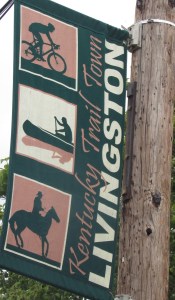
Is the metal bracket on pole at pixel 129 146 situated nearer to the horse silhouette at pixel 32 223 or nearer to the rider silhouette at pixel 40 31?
the horse silhouette at pixel 32 223

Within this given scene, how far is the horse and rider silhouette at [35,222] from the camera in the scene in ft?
18.8

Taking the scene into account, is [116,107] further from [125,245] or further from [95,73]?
[125,245]

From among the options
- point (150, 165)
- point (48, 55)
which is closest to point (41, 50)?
point (48, 55)

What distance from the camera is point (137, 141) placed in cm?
634

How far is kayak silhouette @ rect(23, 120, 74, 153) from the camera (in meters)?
5.98

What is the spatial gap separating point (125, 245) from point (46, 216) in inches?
26.3

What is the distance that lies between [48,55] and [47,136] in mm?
675

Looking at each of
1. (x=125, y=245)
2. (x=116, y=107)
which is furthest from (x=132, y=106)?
(x=125, y=245)

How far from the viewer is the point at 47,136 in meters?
6.05

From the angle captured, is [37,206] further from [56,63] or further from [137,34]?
[137,34]

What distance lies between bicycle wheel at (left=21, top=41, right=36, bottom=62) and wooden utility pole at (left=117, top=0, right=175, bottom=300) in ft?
2.96

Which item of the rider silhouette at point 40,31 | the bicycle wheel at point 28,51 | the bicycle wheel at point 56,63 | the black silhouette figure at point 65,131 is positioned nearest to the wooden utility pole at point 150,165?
the black silhouette figure at point 65,131

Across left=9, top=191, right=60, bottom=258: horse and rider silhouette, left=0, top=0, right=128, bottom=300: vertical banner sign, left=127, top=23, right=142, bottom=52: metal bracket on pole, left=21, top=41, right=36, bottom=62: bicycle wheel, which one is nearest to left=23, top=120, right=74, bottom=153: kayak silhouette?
left=0, top=0, right=128, bottom=300: vertical banner sign

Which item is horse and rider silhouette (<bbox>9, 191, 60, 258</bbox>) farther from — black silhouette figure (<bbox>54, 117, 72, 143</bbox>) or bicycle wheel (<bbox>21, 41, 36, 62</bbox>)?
bicycle wheel (<bbox>21, 41, 36, 62</bbox>)
